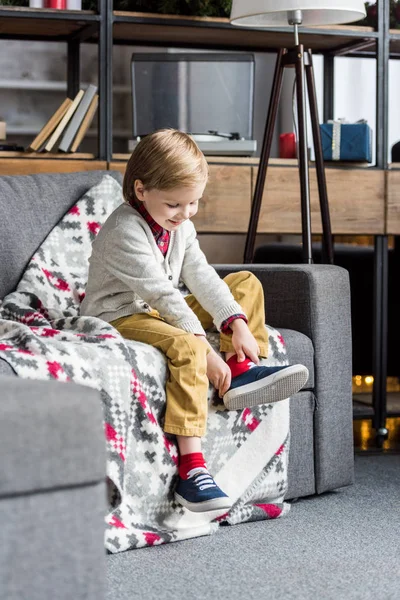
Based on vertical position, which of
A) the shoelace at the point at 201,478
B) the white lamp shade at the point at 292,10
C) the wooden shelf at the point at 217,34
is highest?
the white lamp shade at the point at 292,10

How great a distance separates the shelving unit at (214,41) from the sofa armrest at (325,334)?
2.35 feet

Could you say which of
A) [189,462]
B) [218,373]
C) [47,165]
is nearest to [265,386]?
[218,373]

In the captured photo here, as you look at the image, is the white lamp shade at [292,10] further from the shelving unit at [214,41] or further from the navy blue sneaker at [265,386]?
the navy blue sneaker at [265,386]

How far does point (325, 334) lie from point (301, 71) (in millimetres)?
967

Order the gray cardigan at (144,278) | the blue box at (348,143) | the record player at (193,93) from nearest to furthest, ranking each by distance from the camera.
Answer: the gray cardigan at (144,278) → the blue box at (348,143) → the record player at (193,93)

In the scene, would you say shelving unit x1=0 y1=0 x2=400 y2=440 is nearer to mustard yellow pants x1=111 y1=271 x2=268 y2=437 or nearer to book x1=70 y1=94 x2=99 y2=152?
book x1=70 y1=94 x2=99 y2=152

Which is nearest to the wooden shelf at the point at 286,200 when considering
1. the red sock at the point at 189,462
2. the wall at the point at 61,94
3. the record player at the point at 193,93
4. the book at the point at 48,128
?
the record player at the point at 193,93

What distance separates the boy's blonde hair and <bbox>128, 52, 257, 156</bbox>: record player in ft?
3.60

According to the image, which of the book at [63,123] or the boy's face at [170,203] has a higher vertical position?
the book at [63,123]

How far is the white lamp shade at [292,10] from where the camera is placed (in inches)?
109

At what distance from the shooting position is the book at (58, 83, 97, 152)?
2979mm

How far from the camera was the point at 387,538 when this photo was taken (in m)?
1.98

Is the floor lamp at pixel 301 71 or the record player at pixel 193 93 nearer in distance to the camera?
the floor lamp at pixel 301 71

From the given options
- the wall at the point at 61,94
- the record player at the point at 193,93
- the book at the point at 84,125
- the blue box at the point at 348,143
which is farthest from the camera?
the wall at the point at 61,94
